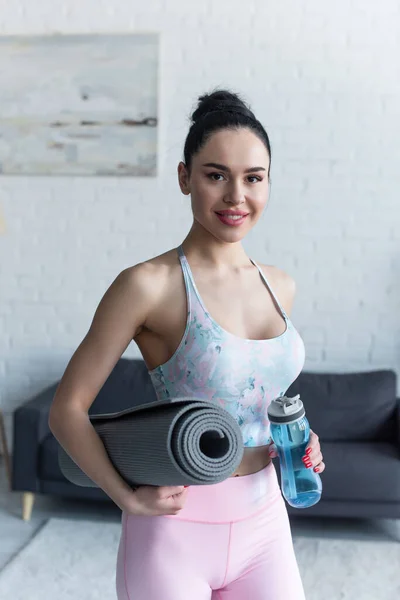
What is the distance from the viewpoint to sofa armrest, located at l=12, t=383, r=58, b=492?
306 cm

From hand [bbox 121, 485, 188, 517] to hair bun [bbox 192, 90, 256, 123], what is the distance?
60cm

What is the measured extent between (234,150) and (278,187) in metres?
2.52

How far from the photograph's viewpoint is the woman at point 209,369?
101 cm

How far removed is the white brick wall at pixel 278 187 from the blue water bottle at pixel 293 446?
2.54 m

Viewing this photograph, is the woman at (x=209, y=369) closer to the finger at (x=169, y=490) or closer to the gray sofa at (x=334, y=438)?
the finger at (x=169, y=490)

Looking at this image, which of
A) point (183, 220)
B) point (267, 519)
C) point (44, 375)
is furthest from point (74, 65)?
point (267, 519)

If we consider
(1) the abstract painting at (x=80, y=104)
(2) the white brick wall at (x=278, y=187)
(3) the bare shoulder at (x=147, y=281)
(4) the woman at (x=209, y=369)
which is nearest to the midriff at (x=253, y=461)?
(4) the woman at (x=209, y=369)

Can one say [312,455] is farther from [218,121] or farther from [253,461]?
[218,121]

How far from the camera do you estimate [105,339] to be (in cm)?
102

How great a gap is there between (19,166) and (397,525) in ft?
8.51

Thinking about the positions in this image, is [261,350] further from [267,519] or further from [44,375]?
[44,375]

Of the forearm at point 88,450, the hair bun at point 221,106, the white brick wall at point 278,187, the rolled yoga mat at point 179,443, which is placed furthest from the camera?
the white brick wall at point 278,187

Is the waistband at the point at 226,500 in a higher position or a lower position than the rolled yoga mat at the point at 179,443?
lower

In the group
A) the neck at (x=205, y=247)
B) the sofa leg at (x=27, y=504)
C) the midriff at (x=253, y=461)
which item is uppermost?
the neck at (x=205, y=247)
